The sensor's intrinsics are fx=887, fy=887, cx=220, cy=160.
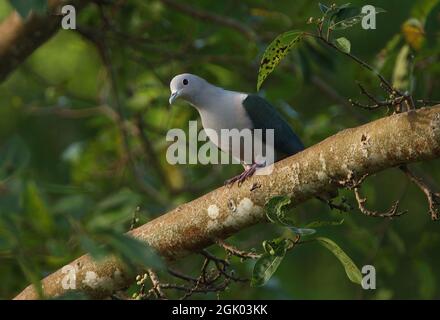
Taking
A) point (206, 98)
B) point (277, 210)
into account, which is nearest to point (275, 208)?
point (277, 210)

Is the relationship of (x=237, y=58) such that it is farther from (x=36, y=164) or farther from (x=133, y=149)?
(x=36, y=164)

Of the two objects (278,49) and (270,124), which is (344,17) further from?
(270,124)

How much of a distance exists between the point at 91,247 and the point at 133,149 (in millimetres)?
4010

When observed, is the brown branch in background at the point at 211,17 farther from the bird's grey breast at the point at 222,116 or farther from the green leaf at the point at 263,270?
the green leaf at the point at 263,270

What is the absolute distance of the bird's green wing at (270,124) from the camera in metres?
4.55

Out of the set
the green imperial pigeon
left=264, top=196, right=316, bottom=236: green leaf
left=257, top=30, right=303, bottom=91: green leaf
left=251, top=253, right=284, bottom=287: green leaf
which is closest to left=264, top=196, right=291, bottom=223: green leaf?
left=264, top=196, right=316, bottom=236: green leaf

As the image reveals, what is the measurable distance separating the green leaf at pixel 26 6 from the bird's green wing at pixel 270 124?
4.73ft

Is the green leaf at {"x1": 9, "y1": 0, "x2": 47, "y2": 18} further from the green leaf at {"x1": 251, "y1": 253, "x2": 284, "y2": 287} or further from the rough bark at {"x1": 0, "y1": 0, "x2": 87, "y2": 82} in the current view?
the green leaf at {"x1": 251, "y1": 253, "x2": 284, "y2": 287}

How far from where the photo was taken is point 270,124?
4562 millimetres

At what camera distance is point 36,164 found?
7488 mm

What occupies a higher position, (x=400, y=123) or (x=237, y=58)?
(x=237, y=58)

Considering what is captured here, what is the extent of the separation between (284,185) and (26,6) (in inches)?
47.6
